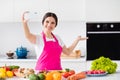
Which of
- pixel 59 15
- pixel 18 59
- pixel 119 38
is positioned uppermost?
pixel 59 15

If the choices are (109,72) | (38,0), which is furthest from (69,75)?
(38,0)

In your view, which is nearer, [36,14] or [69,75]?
[69,75]

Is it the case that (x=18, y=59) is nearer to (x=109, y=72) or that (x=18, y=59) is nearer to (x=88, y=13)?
(x=88, y=13)

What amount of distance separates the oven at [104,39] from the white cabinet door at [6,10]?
1325mm

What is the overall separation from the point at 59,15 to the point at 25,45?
98 cm

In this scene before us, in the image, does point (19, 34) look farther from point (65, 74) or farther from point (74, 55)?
point (65, 74)

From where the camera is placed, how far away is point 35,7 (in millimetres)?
5262

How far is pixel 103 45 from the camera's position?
16.6 ft

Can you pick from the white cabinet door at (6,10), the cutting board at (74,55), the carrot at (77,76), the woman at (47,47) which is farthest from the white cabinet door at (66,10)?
the carrot at (77,76)

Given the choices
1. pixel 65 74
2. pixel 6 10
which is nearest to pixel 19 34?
pixel 6 10

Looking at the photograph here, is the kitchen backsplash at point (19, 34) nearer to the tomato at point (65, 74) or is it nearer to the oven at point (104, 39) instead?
the oven at point (104, 39)

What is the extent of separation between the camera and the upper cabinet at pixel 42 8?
17.1ft

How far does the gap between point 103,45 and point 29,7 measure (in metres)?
1.38

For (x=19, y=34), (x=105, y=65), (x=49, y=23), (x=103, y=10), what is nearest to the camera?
(x=105, y=65)
